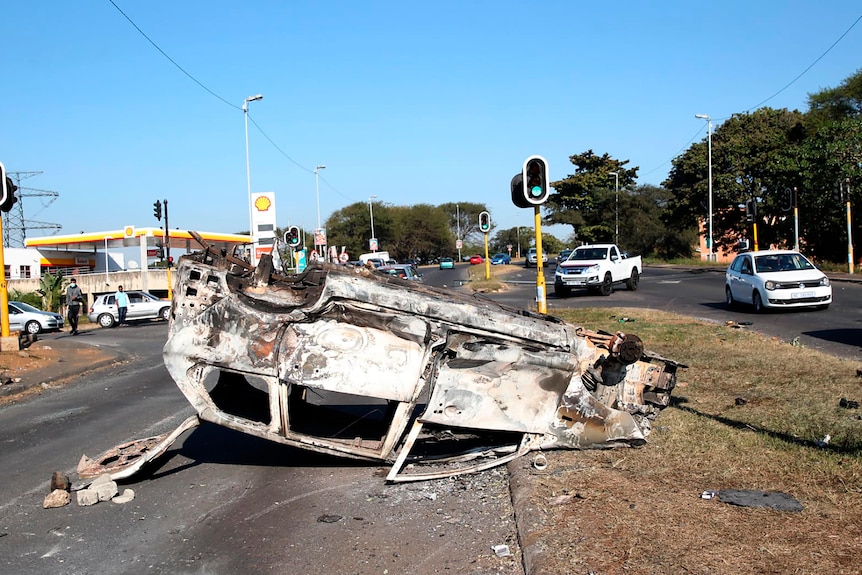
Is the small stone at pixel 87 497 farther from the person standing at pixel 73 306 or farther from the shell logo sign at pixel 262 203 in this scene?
the shell logo sign at pixel 262 203

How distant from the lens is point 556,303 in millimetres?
26047

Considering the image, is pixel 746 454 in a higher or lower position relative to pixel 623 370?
lower

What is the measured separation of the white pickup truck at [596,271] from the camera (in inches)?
1109

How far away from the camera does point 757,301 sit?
61.5 feet

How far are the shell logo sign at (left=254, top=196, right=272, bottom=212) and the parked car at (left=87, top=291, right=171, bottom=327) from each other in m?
5.84

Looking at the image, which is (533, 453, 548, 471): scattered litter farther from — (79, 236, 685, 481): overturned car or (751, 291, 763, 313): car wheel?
(751, 291, 763, 313): car wheel

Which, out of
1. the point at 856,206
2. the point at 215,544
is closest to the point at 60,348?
the point at 215,544

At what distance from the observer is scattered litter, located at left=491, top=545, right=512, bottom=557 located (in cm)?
444

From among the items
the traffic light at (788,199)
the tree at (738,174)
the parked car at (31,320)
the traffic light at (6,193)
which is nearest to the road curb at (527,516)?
the traffic light at (6,193)

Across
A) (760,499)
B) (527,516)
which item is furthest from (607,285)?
(527,516)

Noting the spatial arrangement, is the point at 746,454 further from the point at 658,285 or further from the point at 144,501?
the point at 658,285

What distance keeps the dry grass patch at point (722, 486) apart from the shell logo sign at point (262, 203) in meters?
22.3

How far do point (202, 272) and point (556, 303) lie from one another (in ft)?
68.3

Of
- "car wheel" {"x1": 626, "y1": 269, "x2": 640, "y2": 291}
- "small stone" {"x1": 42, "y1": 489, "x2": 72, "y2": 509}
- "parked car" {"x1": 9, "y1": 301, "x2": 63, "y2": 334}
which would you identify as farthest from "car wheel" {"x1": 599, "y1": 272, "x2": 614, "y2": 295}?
"small stone" {"x1": 42, "y1": 489, "x2": 72, "y2": 509}
